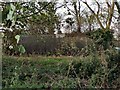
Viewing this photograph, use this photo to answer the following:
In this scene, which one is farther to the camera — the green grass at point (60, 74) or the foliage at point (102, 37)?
the foliage at point (102, 37)

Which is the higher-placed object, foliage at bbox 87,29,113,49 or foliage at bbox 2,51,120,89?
foliage at bbox 87,29,113,49

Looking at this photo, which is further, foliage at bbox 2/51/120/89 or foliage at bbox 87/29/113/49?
foliage at bbox 87/29/113/49

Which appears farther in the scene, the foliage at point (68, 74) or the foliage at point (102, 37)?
the foliage at point (102, 37)

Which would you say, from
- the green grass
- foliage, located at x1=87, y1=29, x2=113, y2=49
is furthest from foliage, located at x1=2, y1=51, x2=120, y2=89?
foliage, located at x1=87, y1=29, x2=113, y2=49

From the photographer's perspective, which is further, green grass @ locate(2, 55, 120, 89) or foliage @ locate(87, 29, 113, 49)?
foliage @ locate(87, 29, 113, 49)

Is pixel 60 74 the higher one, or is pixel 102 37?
pixel 102 37

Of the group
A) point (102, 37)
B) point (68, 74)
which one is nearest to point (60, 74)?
point (68, 74)

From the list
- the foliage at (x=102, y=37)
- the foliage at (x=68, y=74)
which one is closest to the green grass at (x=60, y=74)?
the foliage at (x=68, y=74)

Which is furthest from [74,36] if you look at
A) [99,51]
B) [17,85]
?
[17,85]

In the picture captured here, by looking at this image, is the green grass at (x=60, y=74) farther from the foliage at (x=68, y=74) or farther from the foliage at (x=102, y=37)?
the foliage at (x=102, y=37)

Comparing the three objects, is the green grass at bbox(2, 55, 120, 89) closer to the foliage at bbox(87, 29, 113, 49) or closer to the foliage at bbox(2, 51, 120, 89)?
the foliage at bbox(2, 51, 120, 89)

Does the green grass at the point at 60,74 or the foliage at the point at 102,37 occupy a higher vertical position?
the foliage at the point at 102,37

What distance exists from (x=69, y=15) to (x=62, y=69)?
1.27m

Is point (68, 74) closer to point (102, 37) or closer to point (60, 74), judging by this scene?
point (60, 74)
